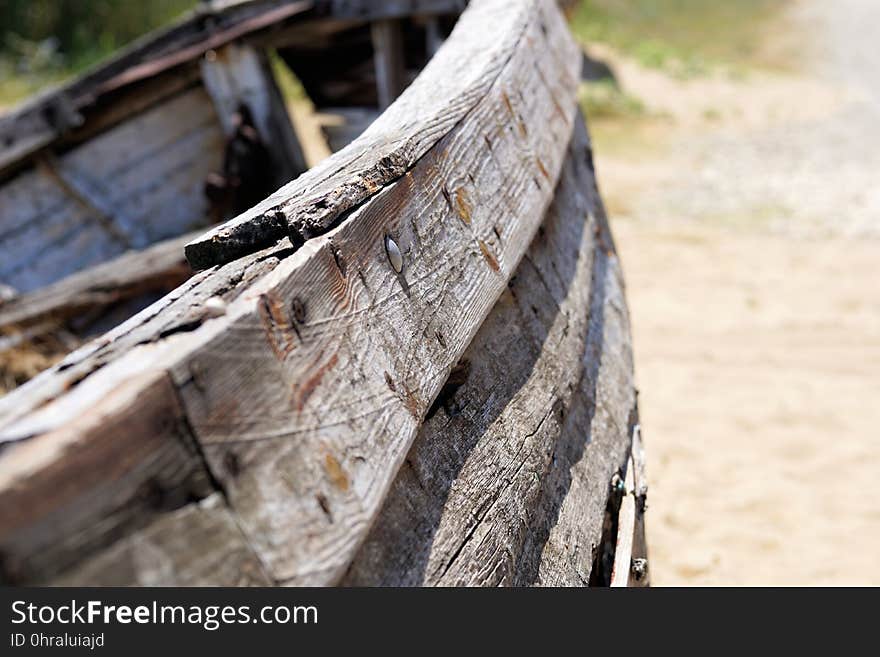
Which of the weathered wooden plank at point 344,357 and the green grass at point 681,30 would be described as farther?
the green grass at point 681,30

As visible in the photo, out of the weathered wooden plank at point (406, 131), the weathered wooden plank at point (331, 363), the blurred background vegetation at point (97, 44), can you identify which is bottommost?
the weathered wooden plank at point (331, 363)

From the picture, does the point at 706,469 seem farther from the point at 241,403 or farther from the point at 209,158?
the point at 241,403

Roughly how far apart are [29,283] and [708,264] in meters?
4.49

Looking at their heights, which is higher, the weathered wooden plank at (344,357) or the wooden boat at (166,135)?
the wooden boat at (166,135)

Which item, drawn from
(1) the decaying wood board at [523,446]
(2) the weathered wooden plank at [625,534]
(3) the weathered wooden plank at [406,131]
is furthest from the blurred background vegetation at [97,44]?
(2) the weathered wooden plank at [625,534]

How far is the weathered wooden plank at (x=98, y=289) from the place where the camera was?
2.98 metres

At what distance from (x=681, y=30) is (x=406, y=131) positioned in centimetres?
1548

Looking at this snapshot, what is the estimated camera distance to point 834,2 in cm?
1705

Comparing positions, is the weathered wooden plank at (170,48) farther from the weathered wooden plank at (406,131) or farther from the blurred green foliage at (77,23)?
the blurred green foliage at (77,23)

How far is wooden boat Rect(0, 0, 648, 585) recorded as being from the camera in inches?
34.0

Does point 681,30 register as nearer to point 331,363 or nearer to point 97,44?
point 97,44

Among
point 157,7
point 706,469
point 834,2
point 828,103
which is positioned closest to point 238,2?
point 706,469

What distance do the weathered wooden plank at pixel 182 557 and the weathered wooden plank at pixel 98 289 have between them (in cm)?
216

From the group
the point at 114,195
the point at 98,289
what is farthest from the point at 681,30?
the point at 98,289
